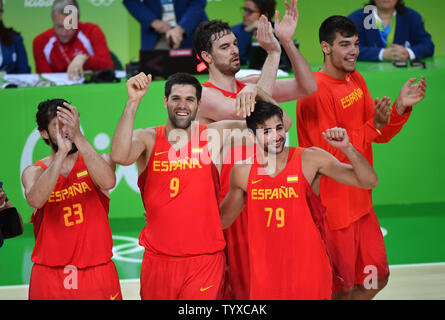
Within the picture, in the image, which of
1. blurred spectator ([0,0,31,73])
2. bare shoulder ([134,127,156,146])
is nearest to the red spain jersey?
bare shoulder ([134,127,156,146])

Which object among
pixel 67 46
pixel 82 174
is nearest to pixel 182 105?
pixel 82 174

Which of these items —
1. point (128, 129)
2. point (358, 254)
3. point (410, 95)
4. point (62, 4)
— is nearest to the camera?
point (128, 129)

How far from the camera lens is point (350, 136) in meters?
5.70

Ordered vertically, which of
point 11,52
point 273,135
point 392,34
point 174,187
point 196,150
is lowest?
point 174,187

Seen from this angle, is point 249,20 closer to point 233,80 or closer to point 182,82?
point 233,80

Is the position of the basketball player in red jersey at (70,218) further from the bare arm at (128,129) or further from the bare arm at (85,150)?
the bare arm at (128,129)

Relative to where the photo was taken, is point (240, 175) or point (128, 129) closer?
point (128, 129)

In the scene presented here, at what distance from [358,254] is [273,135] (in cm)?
154

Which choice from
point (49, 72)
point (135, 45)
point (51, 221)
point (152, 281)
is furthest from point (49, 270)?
point (135, 45)

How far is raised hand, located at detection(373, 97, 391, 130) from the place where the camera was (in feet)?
18.0

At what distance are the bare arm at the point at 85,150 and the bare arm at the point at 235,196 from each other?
0.82m

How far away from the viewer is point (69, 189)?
4.99 metres

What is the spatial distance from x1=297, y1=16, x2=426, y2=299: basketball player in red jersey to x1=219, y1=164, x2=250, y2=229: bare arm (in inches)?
36.1
